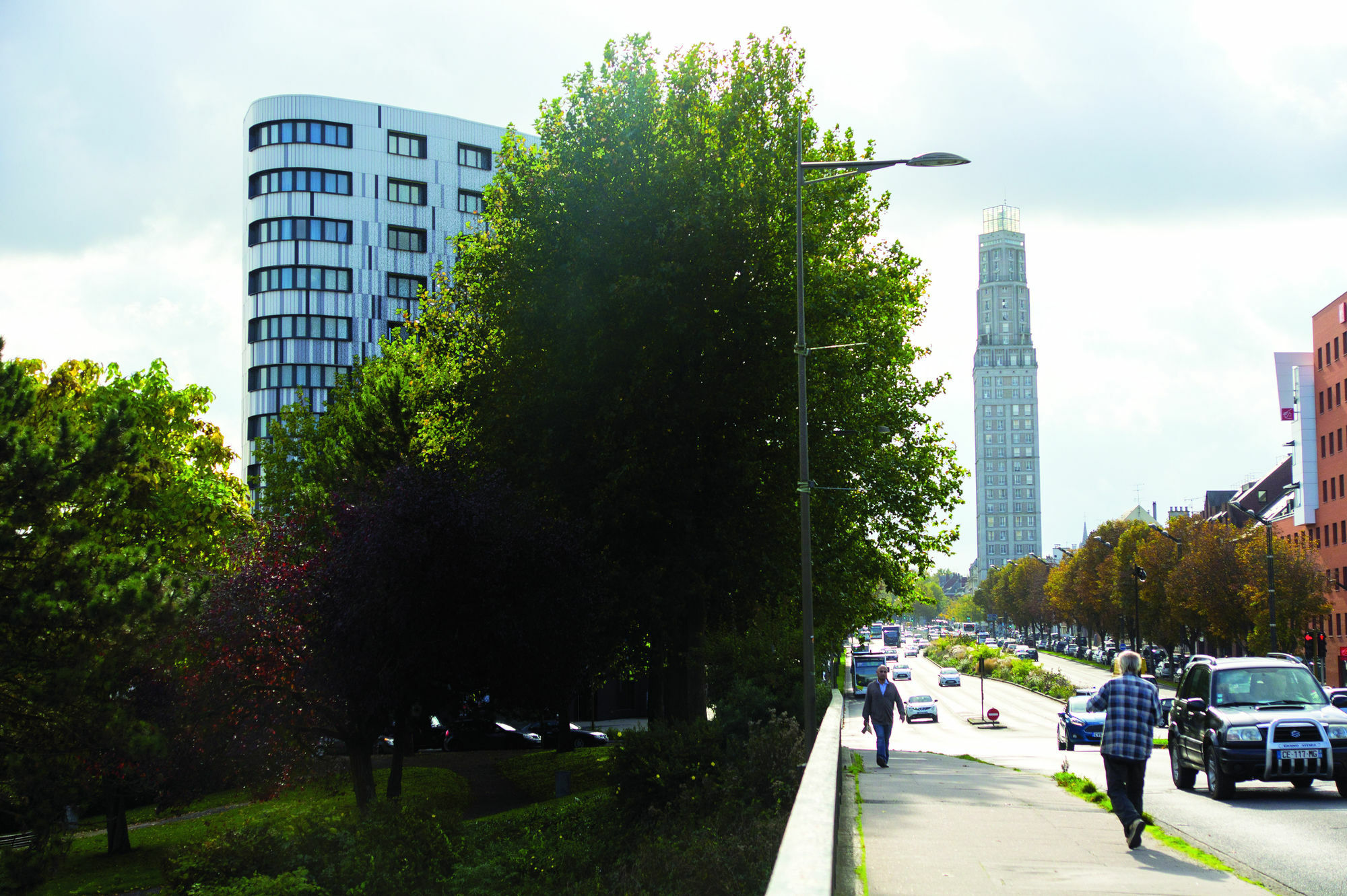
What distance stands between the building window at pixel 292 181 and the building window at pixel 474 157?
30.9 ft

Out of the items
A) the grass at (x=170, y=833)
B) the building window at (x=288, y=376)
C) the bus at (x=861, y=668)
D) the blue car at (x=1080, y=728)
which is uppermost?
the building window at (x=288, y=376)

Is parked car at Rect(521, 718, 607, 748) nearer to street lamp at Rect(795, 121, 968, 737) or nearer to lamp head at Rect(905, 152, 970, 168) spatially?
street lamp at Rect(795, 121, 968, 737)

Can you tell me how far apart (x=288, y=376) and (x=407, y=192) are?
14.9 m

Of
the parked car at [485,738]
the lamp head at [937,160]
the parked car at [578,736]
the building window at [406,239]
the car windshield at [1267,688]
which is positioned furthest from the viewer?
the building window at [406,239]

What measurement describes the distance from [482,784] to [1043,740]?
1962 centimetres

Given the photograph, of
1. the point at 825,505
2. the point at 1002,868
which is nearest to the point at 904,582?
the point at 825,505

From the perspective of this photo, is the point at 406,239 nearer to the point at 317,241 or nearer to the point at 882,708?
the point at 317,241

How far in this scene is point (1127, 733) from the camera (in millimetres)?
9992

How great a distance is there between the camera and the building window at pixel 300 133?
79.9m

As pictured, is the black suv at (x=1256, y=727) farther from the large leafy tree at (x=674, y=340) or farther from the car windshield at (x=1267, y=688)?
the large leafy tree at (x=674, y=340)

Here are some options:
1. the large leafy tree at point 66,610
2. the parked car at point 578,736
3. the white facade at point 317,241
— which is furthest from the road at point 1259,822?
the white facade at point 317,241

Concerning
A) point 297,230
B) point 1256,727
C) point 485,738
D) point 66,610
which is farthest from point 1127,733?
point 297,230

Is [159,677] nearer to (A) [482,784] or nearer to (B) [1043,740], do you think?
(A) [482,784]

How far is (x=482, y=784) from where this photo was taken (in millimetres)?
33625
